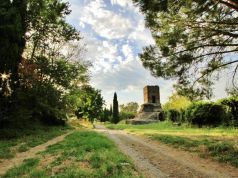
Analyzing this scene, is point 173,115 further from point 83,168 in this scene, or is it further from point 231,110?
point 83,168

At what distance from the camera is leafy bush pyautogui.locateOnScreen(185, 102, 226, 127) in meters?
27.8

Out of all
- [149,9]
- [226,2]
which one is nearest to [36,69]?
[149,9]

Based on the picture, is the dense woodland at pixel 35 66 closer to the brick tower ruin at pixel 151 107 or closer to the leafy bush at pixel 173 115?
the leafy bush at pixel 173 115

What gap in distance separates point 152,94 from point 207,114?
40771 millimetres

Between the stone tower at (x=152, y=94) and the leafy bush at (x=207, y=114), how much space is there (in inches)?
1466

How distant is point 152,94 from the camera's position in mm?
69250

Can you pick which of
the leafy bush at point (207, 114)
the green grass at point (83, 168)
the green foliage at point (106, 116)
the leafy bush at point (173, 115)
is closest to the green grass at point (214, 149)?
the green grass at point (83, 168)

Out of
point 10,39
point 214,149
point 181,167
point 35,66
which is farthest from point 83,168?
point 35,66

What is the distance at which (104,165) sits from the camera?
9070mm

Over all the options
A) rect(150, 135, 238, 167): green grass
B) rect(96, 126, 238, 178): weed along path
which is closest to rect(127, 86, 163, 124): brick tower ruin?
rect(150, 135, 238, 167): green grass

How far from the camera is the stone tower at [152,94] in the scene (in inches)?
2692

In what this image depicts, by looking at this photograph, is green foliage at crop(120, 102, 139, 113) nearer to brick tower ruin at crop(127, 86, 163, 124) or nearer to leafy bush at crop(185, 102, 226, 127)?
brick tower ruin at crop(127, 86, 163, 124)

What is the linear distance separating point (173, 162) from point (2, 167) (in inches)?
246

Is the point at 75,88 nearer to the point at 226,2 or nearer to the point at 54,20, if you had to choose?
the point at 54,20
